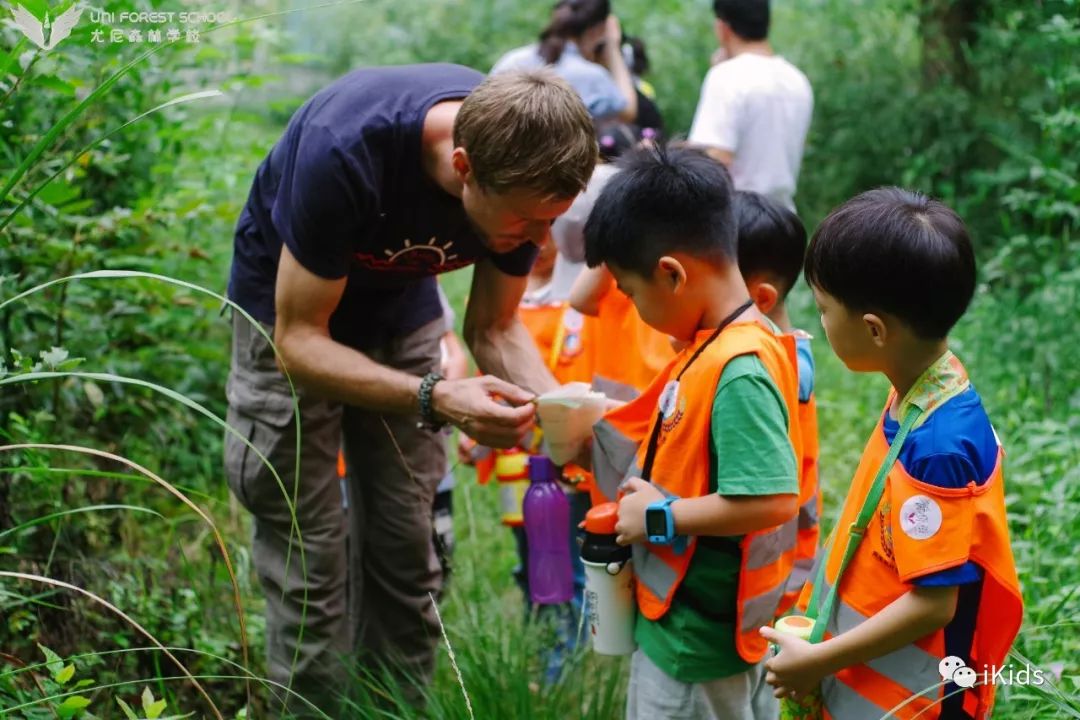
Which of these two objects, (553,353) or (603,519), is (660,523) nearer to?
(603,519)

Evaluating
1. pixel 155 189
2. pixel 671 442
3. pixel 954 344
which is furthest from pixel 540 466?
pixel 954 344

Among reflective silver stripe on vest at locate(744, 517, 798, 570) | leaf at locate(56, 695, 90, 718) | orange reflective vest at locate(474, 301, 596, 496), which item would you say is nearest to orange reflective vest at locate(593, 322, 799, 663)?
reflective silver stripe on vest at locate(744, 517, 798, 570)

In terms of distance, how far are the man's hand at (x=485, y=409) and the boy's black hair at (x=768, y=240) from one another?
0.66 meters

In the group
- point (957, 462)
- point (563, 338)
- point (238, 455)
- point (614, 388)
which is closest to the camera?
A: point (957, 462)

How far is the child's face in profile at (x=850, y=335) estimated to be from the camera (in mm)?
1961

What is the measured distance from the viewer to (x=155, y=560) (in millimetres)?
3576

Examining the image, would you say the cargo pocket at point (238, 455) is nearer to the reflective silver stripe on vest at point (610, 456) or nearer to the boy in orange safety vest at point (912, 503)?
the reflective silver stripe on vest at point (610, 456)

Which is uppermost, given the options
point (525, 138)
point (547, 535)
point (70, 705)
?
point (525, 138)

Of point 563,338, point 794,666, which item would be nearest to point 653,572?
point 794,666

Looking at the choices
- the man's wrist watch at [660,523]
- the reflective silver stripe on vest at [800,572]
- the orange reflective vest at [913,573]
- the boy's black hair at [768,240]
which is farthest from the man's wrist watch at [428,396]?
the orange reflective vest at [913,573]

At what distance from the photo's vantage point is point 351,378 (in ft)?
9.09

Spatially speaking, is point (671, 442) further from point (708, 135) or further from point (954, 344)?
point (954, 344)

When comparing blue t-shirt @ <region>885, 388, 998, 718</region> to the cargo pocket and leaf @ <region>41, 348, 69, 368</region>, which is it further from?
the cargo pocket

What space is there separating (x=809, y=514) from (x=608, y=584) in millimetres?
596
